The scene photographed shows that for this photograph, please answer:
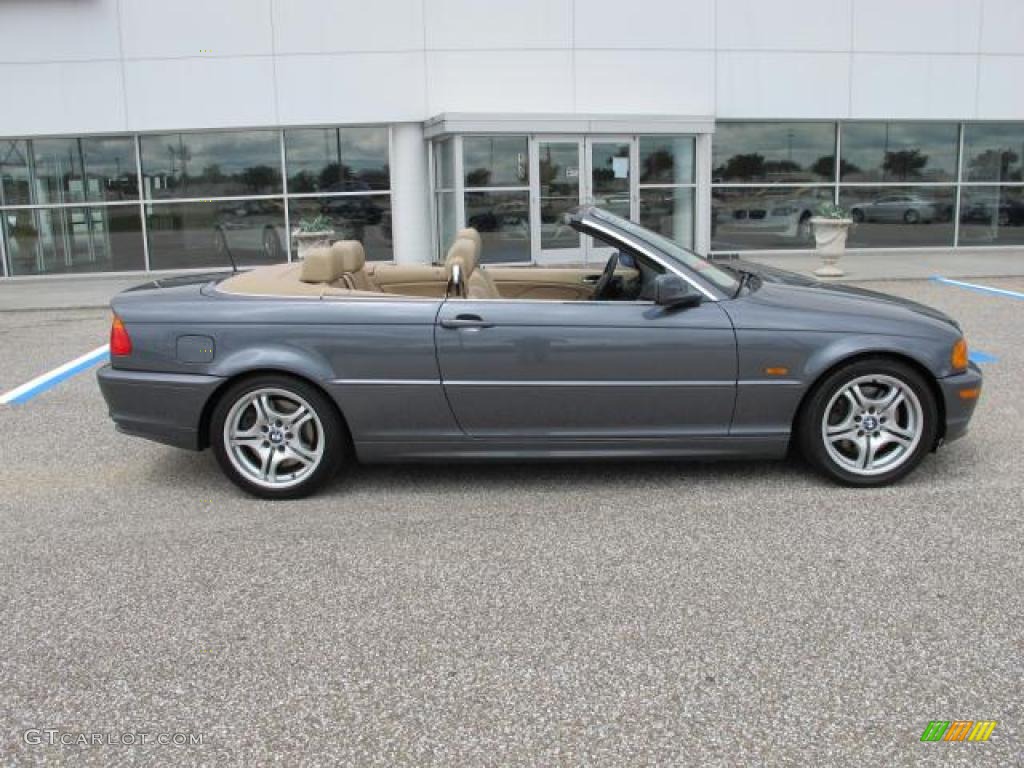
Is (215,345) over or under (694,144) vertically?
under

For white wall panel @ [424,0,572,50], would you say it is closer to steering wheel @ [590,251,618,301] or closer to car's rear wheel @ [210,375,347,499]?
steering wheel @ [590,251,618,301]

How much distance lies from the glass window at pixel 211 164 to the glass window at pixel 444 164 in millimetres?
2874

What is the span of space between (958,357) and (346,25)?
1451 cm

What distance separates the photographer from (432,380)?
4.86 meters

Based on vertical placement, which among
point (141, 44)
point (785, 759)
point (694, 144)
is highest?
point (141, 44)

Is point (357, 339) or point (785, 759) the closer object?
point (785, 759)

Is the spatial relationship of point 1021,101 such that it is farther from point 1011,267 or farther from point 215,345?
point 215,345

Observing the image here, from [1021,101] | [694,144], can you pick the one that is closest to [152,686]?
[694,144]

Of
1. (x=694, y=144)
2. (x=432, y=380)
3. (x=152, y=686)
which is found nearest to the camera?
(x=152, y=686)

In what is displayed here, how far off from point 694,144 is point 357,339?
13899mm

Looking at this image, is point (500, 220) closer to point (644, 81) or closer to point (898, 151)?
point (644, 81)

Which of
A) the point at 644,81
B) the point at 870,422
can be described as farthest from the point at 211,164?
the point at 870,422

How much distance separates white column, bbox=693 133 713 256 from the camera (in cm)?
1745

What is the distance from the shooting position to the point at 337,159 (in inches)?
709
